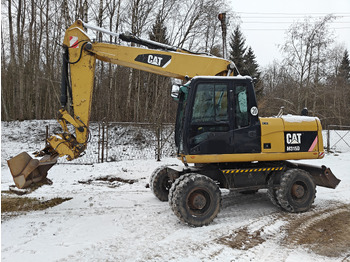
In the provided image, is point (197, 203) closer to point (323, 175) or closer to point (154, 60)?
point (154, 60)

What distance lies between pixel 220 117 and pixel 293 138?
5.56 feet

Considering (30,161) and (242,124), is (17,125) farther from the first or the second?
(242,124)

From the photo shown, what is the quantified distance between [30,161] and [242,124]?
4084mm

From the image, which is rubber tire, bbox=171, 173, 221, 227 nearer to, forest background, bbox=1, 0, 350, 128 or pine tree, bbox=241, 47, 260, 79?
forest background, bbox=1, 0, 350, 128

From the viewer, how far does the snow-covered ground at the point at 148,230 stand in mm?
3709

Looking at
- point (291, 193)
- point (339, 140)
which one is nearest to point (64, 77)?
point (291, 193)

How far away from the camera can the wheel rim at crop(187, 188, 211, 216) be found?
4844 millimetres

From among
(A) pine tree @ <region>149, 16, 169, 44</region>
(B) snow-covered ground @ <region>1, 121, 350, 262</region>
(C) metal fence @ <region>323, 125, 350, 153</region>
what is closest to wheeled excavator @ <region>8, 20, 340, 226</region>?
(B) snow-covered ground @ <region>1, 121, 350, 262</region>

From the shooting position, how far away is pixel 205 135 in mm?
5121

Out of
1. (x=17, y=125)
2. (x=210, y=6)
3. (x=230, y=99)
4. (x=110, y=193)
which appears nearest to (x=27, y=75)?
(x=17, y=125)

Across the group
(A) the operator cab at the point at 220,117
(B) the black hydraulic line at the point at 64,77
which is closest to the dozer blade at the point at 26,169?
(B) the black hydraulic line at the point at 64,77

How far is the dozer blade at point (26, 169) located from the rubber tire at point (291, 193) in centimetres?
469

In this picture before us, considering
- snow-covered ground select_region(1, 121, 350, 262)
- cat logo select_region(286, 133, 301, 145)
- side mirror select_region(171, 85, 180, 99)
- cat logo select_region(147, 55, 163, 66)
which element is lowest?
snow-covered ground select_region(1, 121, 350, 262)

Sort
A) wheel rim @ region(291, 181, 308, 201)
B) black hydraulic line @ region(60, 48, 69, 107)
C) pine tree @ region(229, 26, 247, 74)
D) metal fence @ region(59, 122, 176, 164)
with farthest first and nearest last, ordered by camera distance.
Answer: pine tree @ region(229, 26, 247, 74), metal fence @ region(59, 122, 176, 164), wheel rim @ region(291, 181, 308, 201), black hydraulic line @ region(60, 48, 69, 107)
